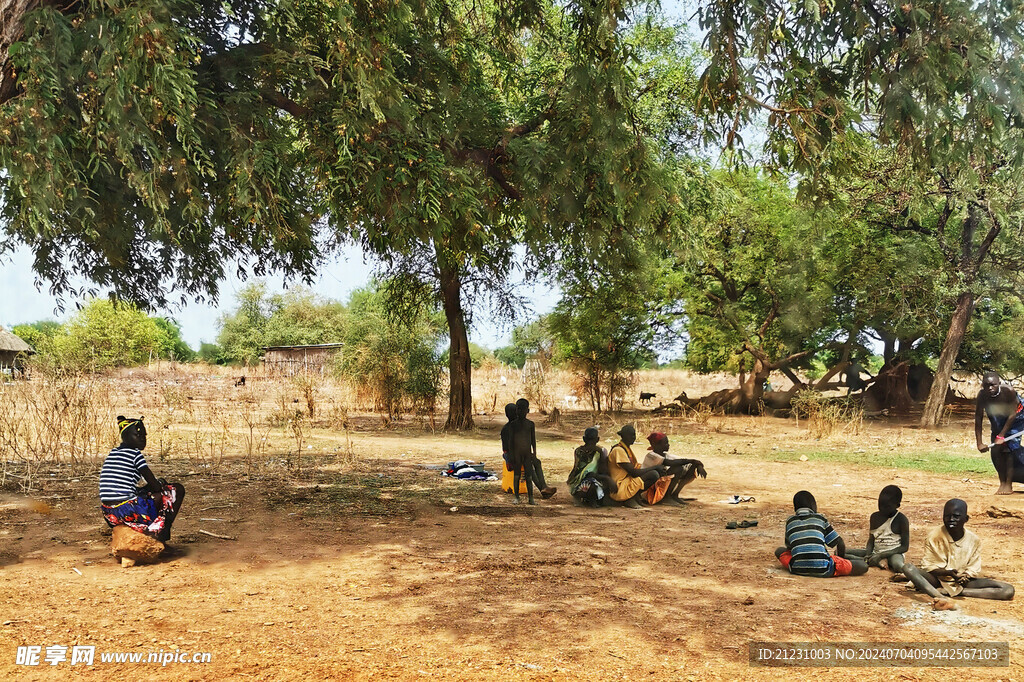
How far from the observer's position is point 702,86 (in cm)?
756

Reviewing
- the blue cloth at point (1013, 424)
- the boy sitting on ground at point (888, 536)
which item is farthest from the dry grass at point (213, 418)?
the blue cloth at point (1013, 424)

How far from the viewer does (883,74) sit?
789 centimetres

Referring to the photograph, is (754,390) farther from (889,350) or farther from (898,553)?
(898,553)

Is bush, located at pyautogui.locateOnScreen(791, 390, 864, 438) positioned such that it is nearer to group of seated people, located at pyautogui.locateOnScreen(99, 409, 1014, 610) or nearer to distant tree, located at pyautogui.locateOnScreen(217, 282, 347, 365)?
group of seated people, located at pyautogui.locateOnScreen(99, 409, 1014, 610)

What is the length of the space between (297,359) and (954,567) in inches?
1479

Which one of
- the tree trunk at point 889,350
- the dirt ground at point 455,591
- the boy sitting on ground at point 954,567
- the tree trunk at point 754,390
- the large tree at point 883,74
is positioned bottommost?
the dirt ground at point 455,591

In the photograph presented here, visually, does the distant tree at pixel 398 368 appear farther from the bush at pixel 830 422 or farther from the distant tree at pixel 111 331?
the distant tree at pixel 111 331

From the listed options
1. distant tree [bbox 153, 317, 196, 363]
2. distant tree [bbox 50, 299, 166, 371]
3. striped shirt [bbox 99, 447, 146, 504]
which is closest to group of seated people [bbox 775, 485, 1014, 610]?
striped shirt [bbox 99, 447, 146, 504]

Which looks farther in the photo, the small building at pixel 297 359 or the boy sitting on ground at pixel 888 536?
the small building at pixel 297 359

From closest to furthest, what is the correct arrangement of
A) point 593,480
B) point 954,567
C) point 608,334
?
1. point 954,567
2. point 593,480
3. point 608,334

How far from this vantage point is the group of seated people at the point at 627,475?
1065cm

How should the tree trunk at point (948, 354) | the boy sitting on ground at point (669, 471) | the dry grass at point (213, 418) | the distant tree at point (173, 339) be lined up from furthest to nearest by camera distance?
the distant tree at point (173, 339) < the tree trunk at point (948, 354) < the dry grass at point (213, 418) < the boy sitting on ground at point (669, 471)

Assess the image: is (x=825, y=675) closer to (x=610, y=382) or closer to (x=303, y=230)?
(x=303, y=230)

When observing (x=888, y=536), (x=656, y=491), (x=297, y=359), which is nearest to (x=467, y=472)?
(x=656, y=491)
